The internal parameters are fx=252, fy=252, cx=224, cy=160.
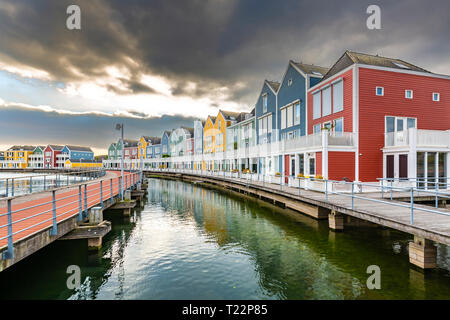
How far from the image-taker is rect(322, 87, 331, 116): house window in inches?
806

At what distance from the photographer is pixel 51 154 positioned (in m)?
110

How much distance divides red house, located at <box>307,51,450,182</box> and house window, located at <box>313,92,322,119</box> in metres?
1.52

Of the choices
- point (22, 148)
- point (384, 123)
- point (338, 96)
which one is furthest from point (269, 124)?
point (22, 148)

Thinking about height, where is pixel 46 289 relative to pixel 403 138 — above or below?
below

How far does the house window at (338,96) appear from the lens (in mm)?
19062

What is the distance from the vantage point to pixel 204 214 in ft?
56.6

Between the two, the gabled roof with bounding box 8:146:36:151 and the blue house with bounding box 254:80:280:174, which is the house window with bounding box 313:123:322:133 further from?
the gabled roof with bounding box 8:146:36:151

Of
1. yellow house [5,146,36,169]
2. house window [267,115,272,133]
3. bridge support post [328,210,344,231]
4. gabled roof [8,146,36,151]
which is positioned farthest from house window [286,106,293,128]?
gabled roof [8,146,36,151]

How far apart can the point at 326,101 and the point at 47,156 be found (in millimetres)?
125843

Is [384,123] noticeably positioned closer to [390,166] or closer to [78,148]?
[390,166]

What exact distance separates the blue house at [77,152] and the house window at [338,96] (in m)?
118
